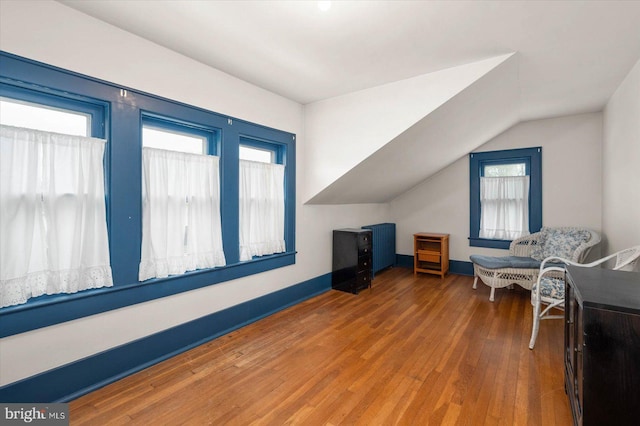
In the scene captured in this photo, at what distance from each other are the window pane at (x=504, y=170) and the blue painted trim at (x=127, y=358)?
416 centimetres

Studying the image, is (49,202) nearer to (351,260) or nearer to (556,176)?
(351,260)

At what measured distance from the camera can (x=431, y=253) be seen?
5.07m

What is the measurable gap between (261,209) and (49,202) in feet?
5.98

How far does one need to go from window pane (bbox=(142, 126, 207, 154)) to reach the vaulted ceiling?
69cm

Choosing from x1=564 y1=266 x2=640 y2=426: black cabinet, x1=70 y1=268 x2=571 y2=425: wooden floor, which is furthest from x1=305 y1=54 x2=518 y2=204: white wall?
x1=564 y1=266 x2=640 y2=426: black cabinet

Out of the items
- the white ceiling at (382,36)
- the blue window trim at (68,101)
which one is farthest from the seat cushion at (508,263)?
the blue window trim at (68,101)

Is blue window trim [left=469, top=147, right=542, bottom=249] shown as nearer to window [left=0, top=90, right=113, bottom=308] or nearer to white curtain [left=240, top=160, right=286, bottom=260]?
white curtain [left=240, top=160, right=286, bottom=260]

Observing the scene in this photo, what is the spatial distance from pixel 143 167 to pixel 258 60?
136cm

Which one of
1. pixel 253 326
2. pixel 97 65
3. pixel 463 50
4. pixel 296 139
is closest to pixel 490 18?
pixel 463 50

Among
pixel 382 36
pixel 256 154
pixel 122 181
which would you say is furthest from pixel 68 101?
pixel 382 36

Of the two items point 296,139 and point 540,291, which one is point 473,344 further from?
point 296,139

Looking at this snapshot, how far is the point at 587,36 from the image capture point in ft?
7.34

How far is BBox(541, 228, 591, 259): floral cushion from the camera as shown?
146 inches

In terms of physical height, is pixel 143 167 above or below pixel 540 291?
above
